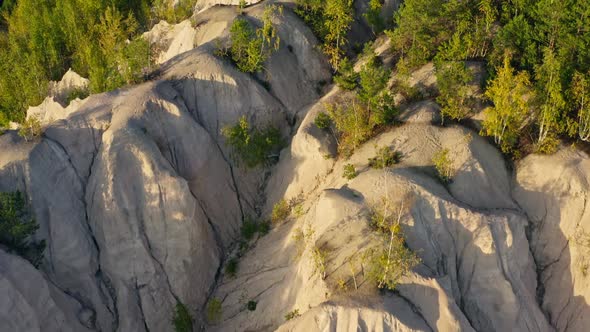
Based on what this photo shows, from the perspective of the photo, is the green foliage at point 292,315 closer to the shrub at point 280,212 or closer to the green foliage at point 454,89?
the shrub at point 280,212

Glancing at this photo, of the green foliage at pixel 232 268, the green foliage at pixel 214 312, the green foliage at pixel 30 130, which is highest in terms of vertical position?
the green foliage at pixel 30 130

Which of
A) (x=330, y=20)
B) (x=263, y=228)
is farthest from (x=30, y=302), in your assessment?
(x=330, y=20)

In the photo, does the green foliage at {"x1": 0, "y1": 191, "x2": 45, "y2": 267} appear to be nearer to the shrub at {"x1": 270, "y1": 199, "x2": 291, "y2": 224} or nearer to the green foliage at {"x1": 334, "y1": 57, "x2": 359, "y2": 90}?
the shrub at {"x1": 270, "y1": 199, "x2": 291, "y2": 224}

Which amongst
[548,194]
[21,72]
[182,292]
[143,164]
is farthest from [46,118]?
[548,194]

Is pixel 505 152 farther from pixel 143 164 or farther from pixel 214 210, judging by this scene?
pixel 143 164

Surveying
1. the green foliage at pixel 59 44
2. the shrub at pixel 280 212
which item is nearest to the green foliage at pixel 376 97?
the shrub at pixel 280 212

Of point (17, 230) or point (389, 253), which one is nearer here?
point (389, 253)

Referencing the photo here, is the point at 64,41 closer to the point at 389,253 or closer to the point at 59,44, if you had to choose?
the point at 59,44
